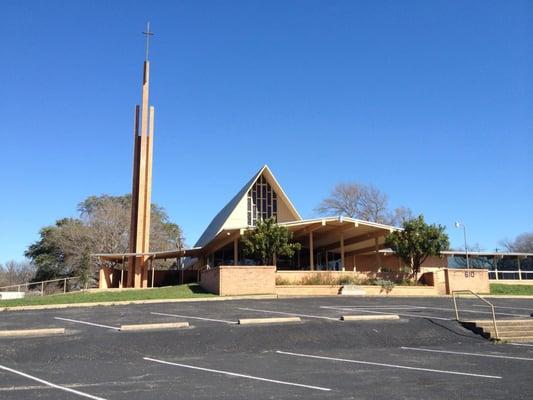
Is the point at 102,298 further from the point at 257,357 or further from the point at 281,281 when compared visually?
the point at 257,357

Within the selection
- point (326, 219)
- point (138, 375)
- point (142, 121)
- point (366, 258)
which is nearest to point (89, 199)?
point (142, 121)

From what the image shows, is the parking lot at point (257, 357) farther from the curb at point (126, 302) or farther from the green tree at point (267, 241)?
the green tree at point (267, 241)

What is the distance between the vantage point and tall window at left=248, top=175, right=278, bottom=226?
129ft

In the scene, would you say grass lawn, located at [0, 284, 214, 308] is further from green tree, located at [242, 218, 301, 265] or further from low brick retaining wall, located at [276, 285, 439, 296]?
low brick retaining wall, located at [276, 285, 439, 296]

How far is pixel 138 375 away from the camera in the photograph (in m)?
9.31

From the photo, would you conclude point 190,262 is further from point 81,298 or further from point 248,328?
point 248,328

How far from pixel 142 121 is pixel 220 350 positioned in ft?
83.2

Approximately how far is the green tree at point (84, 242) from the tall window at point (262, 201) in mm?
12919

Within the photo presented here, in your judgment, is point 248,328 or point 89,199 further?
point 89,199

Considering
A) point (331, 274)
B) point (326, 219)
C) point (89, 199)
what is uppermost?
point (89, 199)

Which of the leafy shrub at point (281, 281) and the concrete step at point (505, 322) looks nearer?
the concrete step at point (505, 322)

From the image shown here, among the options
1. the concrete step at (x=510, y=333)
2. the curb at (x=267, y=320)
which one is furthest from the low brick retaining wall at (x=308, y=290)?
the concrete step at (x=510, y=333)

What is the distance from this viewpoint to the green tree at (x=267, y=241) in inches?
995

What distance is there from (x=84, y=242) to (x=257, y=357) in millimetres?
36626
